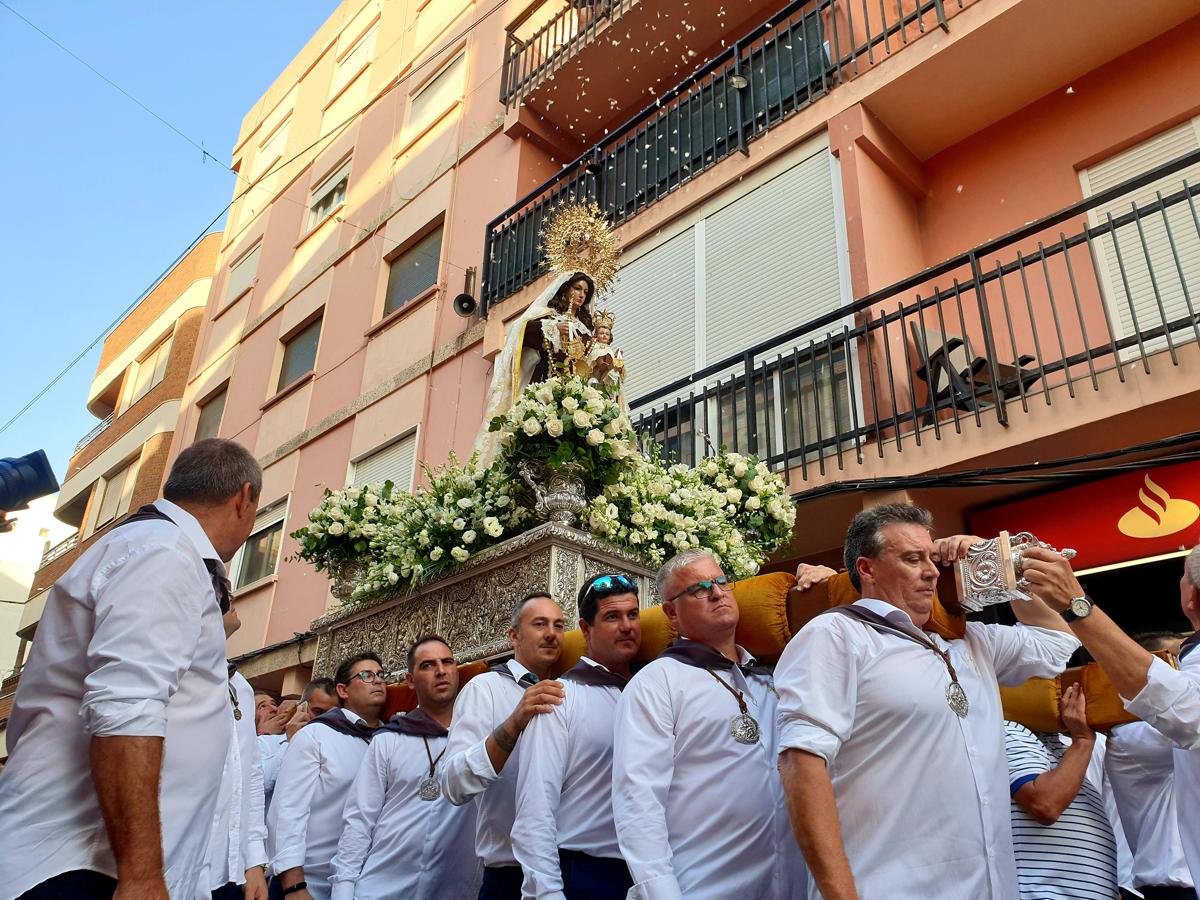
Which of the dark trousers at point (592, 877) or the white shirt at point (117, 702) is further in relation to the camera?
the dark trousers at point (592, 877)

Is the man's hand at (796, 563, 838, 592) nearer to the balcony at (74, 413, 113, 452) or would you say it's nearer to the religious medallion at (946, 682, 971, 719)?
the religious medallion at (946, 682, 971, 719)

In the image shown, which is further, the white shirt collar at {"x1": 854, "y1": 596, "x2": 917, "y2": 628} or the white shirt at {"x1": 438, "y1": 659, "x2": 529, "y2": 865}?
the white shirt at {"x1": 438, "y1": 659, "x2": 529, "y2": 865}

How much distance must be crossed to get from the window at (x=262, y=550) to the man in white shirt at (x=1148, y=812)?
42.4ft

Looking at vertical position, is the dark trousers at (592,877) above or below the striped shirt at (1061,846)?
below

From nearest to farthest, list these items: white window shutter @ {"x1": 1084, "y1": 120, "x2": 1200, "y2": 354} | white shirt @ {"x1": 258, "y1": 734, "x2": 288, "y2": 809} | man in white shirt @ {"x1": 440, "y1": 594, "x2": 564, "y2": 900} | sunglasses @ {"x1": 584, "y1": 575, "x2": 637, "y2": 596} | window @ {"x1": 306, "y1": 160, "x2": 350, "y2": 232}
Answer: man in white shirt @ {"x1": 440, "y1": 594, "x2": 564, "y2": 900}
sunglasses @ {"x1": 584, "y1": 575, "x2": 637, "y2": 596}
white shirt @ {"x1": 258, "y1": 734, "x2": 288, "y2": 809}
white window shutter @ {"x1": 1084, "y1": 120, "x2": 1200, "y2": 354}
window @ {"x1": 306, "y1": 160, "x2": 350, "y2": 232}

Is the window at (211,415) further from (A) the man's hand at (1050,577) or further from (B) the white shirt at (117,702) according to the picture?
(A) the man's hand at (1050,577)

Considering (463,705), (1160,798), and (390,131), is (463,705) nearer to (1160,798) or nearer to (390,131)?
(1160,798)

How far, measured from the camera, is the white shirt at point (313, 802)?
4.28 metres

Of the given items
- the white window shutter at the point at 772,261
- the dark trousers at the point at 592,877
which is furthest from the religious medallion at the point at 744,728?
the white window shutter at the point at 772,261

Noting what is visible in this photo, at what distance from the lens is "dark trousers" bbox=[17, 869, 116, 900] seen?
189 centimetres

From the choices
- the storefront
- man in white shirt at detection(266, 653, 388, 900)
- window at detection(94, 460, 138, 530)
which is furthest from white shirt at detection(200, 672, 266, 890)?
window at detection(94, 460, 138, 530)

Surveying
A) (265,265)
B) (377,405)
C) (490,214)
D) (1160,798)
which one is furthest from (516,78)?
(1160,798)

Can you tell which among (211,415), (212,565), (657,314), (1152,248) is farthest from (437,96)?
(212,565)

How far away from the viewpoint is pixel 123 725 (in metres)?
1.95
